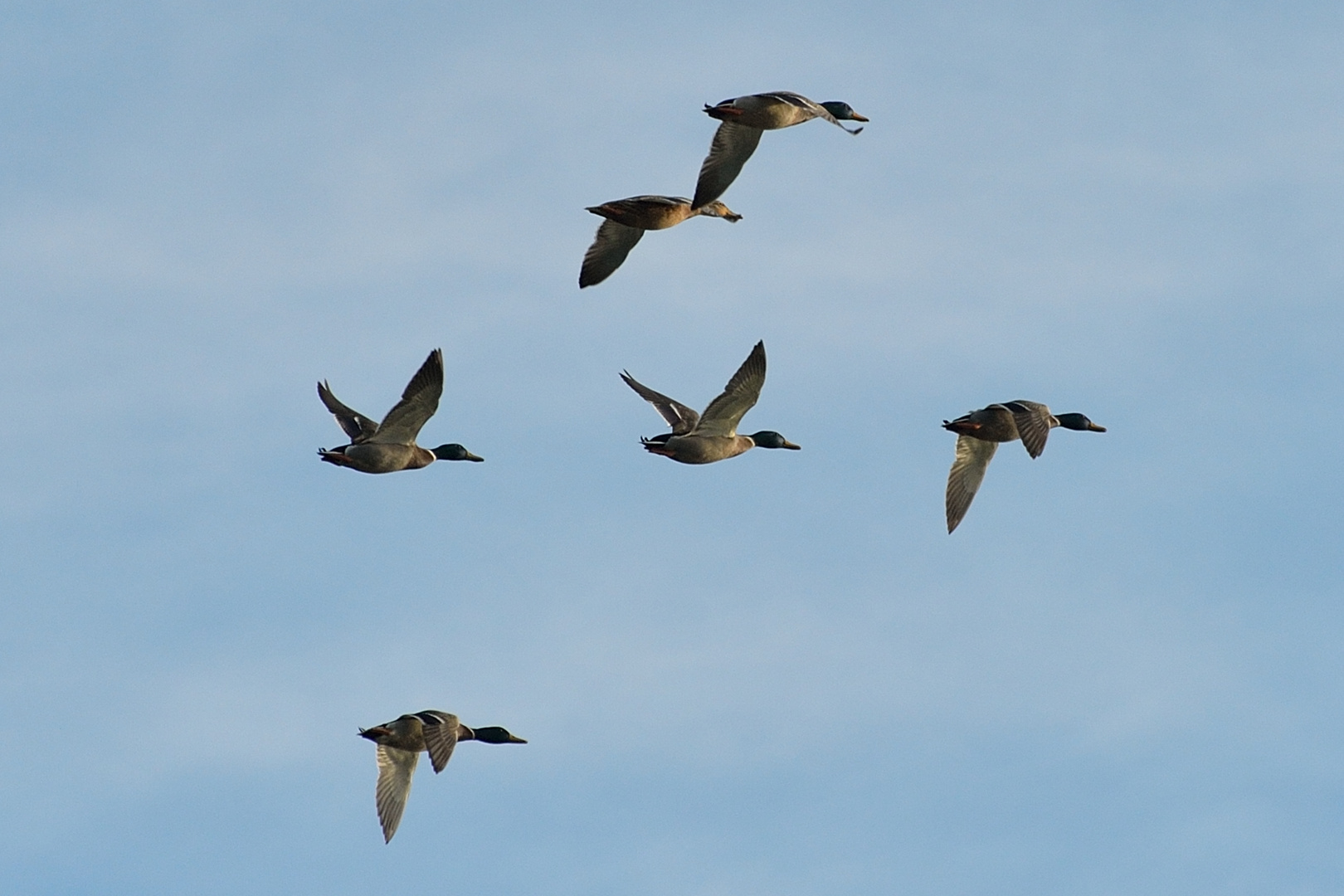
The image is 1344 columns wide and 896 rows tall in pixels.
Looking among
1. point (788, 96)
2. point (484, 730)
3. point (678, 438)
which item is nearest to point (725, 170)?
point (788, 96)

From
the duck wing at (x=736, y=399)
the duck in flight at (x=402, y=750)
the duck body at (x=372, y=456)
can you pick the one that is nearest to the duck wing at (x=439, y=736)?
the duck in flight at (x=402, y=750)

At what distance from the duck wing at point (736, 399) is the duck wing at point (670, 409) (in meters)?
0.36

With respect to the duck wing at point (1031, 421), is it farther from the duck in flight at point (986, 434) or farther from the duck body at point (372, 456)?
the duck body at point (372, 456)

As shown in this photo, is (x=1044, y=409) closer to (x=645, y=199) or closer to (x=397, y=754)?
(x=645, y=199)

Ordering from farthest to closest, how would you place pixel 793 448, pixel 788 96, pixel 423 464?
pixel 793 448 → pixel 423 464 → pixel 788 96

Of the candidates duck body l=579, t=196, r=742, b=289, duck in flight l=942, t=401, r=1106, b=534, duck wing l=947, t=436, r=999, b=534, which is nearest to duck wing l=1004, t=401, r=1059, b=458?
duck in flight l=942, t=401, r=1106, b=534

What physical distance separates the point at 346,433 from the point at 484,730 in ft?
17.3

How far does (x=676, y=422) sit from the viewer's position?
32188mm

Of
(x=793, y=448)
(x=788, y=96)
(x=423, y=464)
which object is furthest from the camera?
(x=793, y=448)

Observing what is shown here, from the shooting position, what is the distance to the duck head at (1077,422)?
3278 cm

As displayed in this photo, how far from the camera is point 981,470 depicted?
32938 millimetres

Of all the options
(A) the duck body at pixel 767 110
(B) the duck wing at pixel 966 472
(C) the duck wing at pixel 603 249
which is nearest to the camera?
(A) the duck body at pixel 767 110

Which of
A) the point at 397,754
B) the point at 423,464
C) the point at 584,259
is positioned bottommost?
the point at 397,754

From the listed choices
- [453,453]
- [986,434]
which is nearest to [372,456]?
[453,453]
